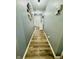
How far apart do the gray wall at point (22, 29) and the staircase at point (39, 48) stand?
85 mm

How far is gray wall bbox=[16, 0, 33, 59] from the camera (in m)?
1.93

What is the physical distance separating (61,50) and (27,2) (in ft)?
2.86

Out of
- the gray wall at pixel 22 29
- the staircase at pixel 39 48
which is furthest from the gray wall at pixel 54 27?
the gray wall at pixel 22 29

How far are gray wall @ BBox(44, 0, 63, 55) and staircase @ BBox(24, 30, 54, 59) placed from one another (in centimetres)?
9

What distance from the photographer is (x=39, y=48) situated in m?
2.01

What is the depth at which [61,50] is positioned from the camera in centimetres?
202

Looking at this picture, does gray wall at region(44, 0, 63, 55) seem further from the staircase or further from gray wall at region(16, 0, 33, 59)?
gray wall at region(16, 0, 33, 59)

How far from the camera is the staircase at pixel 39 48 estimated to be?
6.54ft

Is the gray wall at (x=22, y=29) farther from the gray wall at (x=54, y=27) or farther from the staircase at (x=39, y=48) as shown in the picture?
the gray wall at (x=54, y=27)

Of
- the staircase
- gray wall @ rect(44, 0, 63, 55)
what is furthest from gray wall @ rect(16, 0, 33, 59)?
gray wall @ rect(44, 0, 63, 55)
